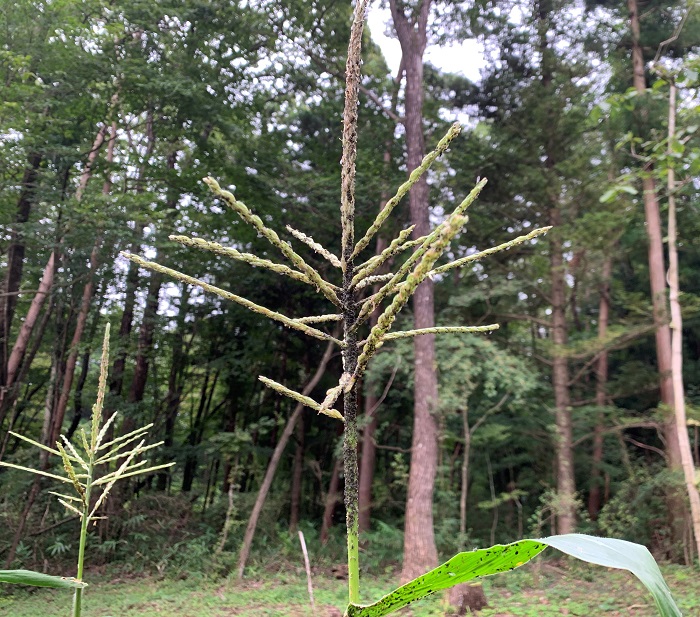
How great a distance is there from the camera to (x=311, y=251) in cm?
1002

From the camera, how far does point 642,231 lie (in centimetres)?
1129

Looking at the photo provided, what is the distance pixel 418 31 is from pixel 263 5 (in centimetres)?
294

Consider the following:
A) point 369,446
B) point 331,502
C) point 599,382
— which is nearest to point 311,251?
point 369,446

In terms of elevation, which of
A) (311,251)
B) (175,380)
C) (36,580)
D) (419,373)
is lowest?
(36,580)

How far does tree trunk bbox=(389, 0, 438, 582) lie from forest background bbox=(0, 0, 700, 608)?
4 cm

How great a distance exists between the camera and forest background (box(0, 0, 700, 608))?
25.4 feet

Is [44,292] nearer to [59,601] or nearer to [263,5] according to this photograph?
[59,601]

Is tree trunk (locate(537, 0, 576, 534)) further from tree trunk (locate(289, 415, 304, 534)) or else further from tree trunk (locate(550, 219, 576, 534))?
tree trunk (locate(289, 415, 304, 534))

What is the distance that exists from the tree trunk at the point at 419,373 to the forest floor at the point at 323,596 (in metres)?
0.70

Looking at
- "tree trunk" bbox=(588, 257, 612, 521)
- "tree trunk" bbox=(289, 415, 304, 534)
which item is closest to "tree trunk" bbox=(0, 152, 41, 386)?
"tree trunk" bbox=(289, 415, 304, 534)

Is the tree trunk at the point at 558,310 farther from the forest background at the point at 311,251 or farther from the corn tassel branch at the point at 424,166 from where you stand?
the corn tassel branch at the point at 424,166

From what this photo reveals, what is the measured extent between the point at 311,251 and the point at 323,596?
600cm

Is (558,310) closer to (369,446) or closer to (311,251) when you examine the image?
(369,446)

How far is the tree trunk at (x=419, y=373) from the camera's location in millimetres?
7027
